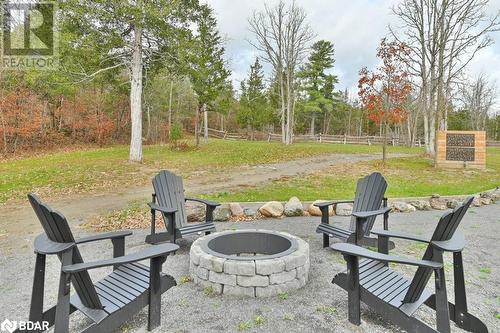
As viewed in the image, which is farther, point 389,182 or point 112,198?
point 389,182

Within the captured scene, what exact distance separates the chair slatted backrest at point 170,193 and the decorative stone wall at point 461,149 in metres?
11.3

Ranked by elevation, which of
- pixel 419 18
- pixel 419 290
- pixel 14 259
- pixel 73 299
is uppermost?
pixel 419 18

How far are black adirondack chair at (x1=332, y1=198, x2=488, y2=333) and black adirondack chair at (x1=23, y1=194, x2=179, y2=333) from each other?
1.39 m

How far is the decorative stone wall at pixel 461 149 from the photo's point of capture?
12023mm

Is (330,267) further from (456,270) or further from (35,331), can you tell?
(35,331)

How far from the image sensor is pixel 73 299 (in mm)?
2326

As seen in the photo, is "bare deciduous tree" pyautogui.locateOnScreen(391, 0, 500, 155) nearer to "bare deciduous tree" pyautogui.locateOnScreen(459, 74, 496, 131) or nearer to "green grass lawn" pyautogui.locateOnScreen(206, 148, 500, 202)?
"green grass lawn" pyautogui.locateOnScreen(206, 148, 500, 202)

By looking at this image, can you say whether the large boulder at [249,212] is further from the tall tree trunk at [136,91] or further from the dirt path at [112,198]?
the tall tree trunk at [136,91]

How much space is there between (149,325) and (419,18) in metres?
17.5

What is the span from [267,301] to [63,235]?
5.66 ft

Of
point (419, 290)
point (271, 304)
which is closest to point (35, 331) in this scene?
point (271, 304)

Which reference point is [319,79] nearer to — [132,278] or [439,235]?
[439,235]

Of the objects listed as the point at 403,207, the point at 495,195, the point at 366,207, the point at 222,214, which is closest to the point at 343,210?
the point at 403,207

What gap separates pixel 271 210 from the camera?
566 centimetres
